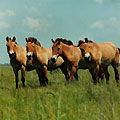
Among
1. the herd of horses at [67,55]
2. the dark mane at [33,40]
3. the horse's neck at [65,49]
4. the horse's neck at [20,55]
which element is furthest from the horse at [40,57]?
the horse's neck at [65,49]

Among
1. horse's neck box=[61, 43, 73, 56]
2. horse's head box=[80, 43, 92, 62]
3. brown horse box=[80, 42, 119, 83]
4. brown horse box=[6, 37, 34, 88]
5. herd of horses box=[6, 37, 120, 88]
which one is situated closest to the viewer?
horse's head box=[80, 43, 92, 62]

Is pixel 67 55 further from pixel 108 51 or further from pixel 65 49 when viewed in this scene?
pixel 108 51

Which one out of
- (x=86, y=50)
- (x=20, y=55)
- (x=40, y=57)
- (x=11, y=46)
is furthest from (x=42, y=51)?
(x=86, y=50)

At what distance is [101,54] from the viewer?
10438 millimetres

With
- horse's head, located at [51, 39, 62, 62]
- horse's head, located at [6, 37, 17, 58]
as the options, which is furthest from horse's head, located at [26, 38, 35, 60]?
horse's head, located at [51, 39, 62, 62]

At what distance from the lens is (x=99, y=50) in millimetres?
10320

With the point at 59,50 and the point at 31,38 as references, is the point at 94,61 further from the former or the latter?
the point at 31,38

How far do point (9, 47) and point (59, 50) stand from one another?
7.69 ft

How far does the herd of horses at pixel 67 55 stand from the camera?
33.0ft

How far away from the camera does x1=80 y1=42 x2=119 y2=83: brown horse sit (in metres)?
9.83

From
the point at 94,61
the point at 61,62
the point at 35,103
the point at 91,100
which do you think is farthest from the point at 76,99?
the point at 61,62

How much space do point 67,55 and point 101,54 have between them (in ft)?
4.98

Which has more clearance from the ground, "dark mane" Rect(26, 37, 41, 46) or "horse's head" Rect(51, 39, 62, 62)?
"dark mane" Rect(26, 37, 41, 46)

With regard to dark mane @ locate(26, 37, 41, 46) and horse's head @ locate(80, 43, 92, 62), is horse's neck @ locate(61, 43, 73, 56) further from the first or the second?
dark mane @ locate(26, 37, 41, 46)
